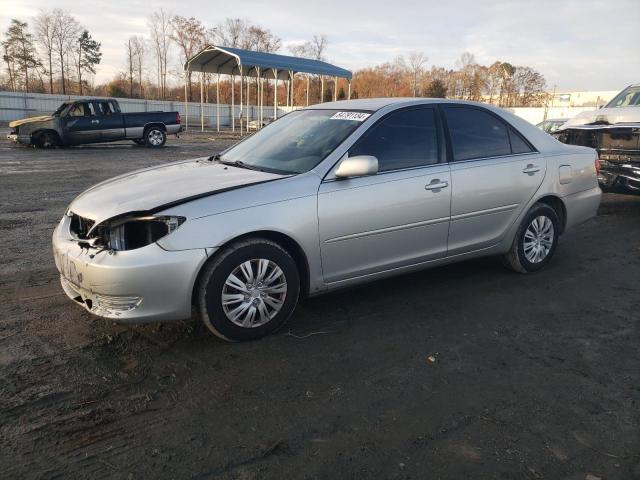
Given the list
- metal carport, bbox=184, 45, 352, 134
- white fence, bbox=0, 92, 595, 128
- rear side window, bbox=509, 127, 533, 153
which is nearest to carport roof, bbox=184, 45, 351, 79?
metal carport, bbox=184, 45, 352, 134

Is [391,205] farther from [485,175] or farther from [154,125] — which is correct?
[154,125]

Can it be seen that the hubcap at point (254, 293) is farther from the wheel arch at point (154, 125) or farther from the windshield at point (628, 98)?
the wheel arch at point (154, 125)

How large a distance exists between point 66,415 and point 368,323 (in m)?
2.09

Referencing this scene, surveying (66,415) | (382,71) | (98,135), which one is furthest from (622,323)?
(382,71)

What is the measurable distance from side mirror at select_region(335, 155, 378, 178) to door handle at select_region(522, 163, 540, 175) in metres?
1.87

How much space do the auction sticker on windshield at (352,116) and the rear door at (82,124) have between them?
53.6ft

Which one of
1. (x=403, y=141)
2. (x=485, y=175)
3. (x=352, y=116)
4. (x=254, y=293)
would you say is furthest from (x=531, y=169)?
(x=254, y=293)

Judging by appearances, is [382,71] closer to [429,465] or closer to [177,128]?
[177,128]

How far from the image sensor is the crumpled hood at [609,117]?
816 centimetres

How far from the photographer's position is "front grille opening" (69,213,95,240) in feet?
11.3

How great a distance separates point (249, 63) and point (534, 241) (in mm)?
21914

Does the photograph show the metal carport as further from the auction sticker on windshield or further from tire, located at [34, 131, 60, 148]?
the auction sticker on windshield

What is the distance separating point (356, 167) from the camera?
365cm

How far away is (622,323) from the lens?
3.95 metres
